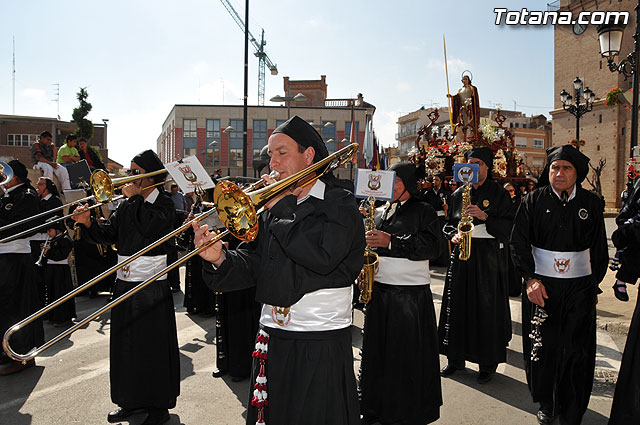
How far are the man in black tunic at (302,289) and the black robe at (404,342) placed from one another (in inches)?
63.7

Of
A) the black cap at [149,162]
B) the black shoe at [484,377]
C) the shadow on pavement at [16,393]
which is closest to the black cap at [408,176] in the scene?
the black cap at [149,162]

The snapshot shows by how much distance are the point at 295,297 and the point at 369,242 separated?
5.46ft

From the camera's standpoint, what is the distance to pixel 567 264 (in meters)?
4.34

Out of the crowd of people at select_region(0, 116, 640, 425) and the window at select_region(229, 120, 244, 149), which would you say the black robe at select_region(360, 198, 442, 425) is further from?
the window at select_region(229, 120, 244, 149)

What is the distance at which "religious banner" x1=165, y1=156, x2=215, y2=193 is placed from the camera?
4340 mm

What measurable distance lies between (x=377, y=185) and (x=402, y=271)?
2.61 ft

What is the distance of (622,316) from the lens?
747 cm

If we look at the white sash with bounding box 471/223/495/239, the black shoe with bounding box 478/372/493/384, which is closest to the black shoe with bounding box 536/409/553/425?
the black shoe with bounding box 478/372/493/384

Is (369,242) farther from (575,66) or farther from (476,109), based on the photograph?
(575,66)

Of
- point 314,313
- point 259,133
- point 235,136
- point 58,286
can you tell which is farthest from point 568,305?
point 235,136

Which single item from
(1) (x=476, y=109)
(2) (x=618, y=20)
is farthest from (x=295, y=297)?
(1) (x=476, y=109)

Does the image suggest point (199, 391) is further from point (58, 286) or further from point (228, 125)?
point (228, 125)

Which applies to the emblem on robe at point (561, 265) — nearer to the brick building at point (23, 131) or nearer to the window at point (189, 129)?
the brick building at point (23, 131)

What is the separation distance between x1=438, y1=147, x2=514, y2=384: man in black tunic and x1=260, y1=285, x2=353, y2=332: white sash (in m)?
3.23
